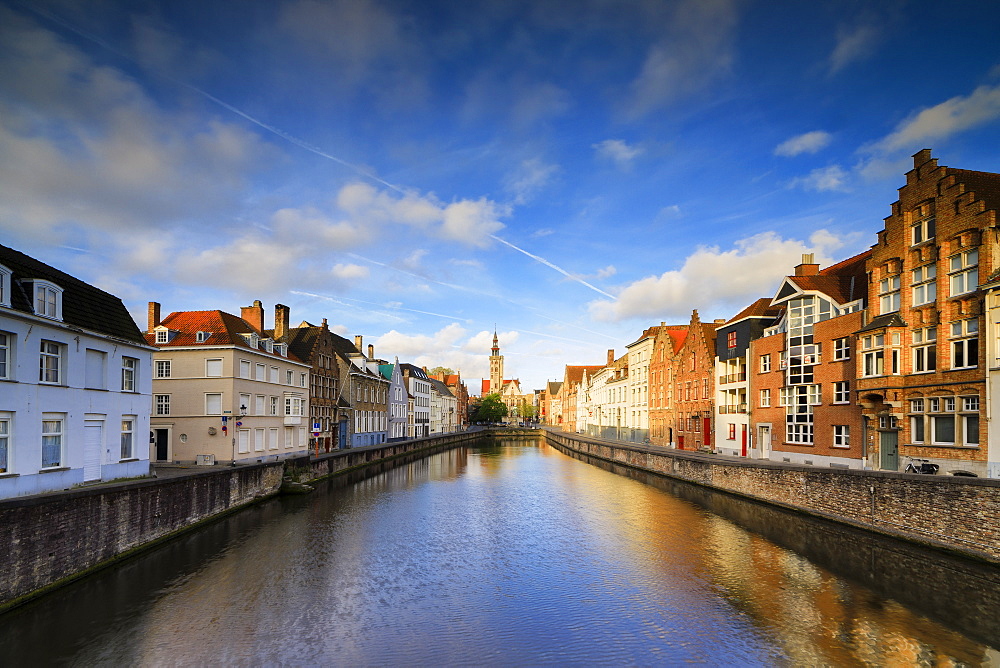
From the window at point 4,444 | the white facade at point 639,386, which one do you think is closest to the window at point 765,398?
the white facade at point 639,386

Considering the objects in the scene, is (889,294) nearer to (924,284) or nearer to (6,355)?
(924,284)

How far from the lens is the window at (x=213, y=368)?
3334 cm

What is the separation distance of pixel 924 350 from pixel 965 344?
2099 millimetres

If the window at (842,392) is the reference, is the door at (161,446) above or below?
below

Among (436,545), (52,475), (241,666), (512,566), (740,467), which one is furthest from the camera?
(740,467)

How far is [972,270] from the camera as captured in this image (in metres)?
22.1

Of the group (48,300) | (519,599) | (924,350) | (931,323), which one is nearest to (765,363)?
(924,350)

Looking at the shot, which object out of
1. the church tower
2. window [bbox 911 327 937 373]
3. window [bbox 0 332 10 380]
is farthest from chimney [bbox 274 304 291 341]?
the church tower

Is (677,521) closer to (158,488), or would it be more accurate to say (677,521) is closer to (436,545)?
(436,545)

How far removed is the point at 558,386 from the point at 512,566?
138m

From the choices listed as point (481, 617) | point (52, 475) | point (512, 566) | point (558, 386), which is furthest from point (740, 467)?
point (558, 386)

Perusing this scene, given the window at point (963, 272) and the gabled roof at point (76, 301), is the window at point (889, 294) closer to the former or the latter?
the window at point (963, 272)

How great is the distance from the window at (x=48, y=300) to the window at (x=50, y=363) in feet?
3.01

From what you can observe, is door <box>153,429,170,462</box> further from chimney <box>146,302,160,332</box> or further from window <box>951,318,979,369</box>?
window <box>951,318,979,369</box>
